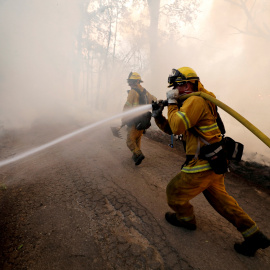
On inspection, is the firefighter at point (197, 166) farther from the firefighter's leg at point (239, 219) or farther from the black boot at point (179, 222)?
the black boot at point (179, 222)

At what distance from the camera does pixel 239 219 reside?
6.26 ft

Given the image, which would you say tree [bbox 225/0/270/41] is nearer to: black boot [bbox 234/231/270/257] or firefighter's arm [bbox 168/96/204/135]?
firefighter's arm [bbox 168/96/204/135]

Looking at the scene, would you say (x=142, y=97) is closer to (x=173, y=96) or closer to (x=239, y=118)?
(x=173, y=96)

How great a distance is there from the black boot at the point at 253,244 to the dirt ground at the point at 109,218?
0.08 meters

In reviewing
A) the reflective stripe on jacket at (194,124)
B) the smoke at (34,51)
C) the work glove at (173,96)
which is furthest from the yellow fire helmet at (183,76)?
the smoke at (34,51)

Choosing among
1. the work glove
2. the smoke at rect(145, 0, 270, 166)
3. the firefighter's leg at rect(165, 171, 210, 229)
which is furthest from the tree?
the firefighter's leg at rect(165, 171, 210, 229)

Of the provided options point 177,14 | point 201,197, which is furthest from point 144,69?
point 201,197

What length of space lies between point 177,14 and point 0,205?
48.8 feet

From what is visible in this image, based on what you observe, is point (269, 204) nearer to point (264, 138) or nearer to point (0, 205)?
point (264, 138)

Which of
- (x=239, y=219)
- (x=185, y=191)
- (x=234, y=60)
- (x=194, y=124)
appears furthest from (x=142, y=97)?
(x=234, y=60)

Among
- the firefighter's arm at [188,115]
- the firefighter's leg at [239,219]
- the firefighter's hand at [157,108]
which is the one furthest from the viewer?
the firefighter's hand at [157,108]

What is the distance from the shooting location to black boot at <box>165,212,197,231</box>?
2244mm

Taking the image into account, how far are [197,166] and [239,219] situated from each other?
2.34 ft

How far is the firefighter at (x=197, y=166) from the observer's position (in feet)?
5.92
